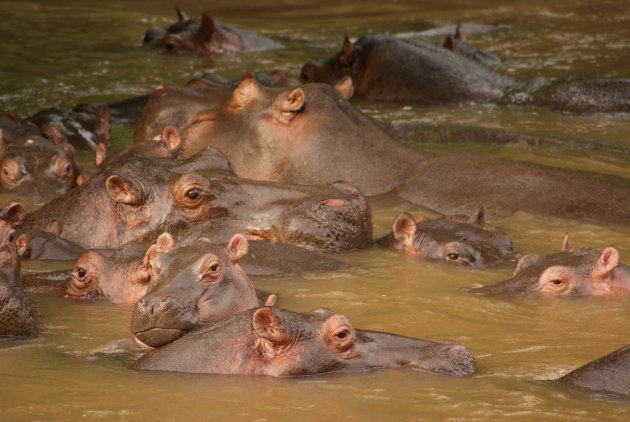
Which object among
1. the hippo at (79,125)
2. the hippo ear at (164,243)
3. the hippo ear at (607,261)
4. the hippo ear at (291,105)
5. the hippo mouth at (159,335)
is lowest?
the hippo at (79,125)

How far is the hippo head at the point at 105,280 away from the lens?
5.86 metres

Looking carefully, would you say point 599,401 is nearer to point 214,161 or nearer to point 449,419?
point 449,419

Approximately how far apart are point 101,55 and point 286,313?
11.7 meters

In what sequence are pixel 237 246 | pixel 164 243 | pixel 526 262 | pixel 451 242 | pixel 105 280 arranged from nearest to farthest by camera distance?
pixel 237 246 → pixel 164 243 → pixel 105 280 → pixel 526 262 → pixel 451 242

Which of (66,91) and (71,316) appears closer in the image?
(71,316)

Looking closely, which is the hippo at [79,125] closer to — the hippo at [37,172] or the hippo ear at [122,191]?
the hippo at [37,172]

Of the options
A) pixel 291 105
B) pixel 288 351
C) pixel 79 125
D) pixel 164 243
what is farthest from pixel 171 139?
pixel 288 351

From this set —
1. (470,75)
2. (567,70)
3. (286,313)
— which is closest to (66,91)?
(470,75)

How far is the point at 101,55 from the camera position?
15883 mm

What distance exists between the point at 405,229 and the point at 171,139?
1.65 metres

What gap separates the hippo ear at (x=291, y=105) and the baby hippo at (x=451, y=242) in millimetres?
1219

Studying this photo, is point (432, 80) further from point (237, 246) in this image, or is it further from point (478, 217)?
point (237, 246)

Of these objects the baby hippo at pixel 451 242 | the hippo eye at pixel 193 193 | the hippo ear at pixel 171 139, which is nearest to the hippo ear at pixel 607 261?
the baby hippo at pixel 451 242

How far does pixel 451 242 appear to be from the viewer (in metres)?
7.21
